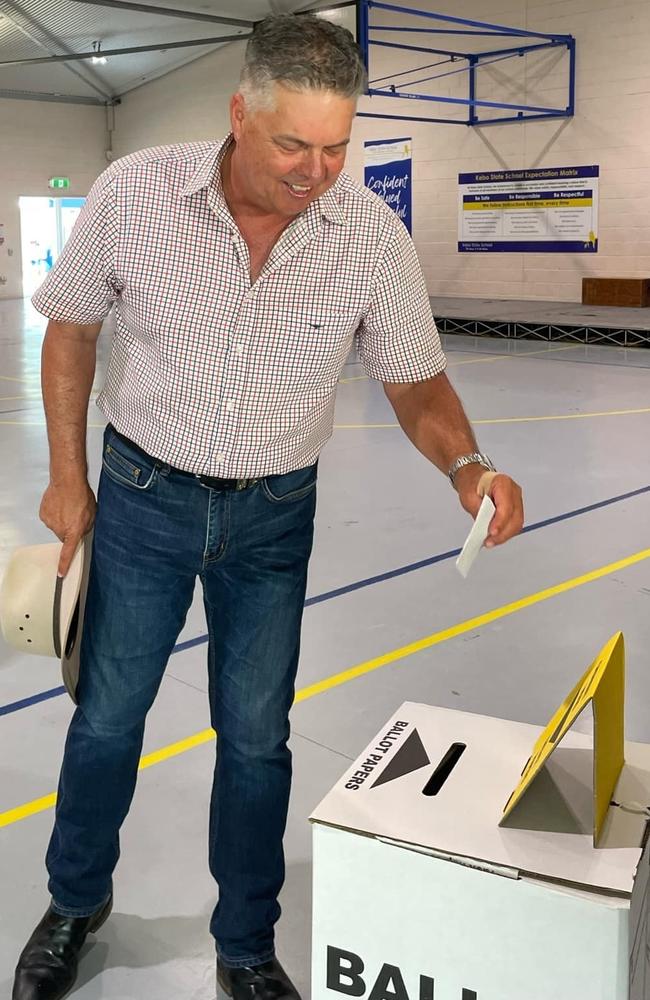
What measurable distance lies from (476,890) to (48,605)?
3.19 ft

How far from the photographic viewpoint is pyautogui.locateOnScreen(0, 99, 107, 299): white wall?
23.2 m

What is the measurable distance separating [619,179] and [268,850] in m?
13.9

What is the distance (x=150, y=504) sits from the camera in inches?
71.6

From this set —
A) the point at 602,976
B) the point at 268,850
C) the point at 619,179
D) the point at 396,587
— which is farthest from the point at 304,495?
the point at 619,179

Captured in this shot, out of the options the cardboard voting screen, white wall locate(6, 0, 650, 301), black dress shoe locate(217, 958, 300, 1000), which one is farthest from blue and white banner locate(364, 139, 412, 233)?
the cardboard voting screen

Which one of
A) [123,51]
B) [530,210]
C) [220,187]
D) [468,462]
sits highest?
[123,51]

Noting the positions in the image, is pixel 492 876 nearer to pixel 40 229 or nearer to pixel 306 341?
pixel 306 341

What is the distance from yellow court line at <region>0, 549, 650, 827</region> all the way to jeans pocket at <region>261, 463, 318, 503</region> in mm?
1265

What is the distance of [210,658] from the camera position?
1979mm

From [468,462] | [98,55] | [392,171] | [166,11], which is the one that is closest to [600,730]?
[468,462]

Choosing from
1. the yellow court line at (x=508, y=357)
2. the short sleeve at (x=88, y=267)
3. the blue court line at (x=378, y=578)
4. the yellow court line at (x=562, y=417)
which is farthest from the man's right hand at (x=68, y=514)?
the yellow court line at (x=508, y=357)

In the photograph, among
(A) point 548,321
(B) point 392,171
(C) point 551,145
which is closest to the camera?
(A) point 548,321

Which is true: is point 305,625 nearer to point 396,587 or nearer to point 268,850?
point 396,587

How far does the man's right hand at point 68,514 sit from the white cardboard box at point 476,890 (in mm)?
703
